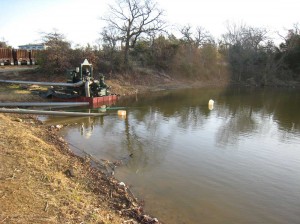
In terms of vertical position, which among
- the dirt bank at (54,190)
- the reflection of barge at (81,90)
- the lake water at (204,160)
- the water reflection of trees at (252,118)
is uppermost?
the reflection of barge at (81,90)

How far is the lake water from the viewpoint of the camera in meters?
7.95

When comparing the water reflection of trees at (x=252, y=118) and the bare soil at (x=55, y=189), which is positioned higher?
the bare soil at (x=55, y=189)

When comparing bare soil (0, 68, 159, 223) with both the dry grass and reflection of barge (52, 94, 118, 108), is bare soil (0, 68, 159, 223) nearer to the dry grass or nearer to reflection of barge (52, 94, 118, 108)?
the dry grass

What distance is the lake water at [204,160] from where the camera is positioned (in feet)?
26.1

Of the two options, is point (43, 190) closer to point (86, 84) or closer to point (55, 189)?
point (55, 189)

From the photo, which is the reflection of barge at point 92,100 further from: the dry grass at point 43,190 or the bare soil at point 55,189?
the dry grass at point 43,190

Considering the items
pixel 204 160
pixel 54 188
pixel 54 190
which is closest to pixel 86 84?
pixel 204 160

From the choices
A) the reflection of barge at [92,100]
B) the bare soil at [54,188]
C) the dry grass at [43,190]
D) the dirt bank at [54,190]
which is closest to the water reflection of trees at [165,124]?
the reflection of barge at [92,100]

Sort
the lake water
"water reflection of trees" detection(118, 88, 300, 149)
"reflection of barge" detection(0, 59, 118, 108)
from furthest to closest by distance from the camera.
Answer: "reflection of barge" detection(0, 59, 118, 108) → "water reflection of trees" detection(118, 88, 300, 149) → the lake water

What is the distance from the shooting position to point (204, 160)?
1167cm

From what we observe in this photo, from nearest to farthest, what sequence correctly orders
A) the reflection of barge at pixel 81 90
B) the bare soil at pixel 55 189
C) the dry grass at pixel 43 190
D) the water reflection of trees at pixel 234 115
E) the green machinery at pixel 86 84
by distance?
the dry grass at pixel 43 190, the bare soil at pixel 55 189, the water reflection of trees at pixel 234 115, the reflection of barge at pixel 81 90, the green machinery at pixel 86 84

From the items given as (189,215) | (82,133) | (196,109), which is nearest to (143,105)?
(196,109)

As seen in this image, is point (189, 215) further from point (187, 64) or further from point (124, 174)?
point (187, 64)

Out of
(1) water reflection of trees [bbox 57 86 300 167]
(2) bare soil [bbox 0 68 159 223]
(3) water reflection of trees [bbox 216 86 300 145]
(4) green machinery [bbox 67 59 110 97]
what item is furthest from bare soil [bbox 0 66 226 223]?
(4) green machinery [bbox 67 59 110 97]
